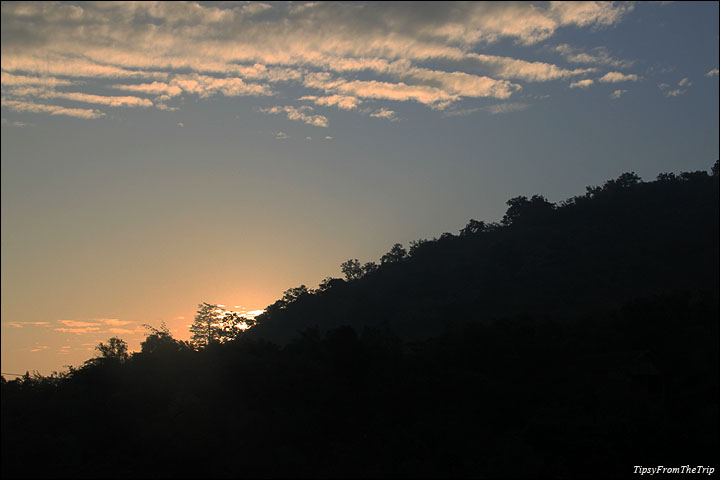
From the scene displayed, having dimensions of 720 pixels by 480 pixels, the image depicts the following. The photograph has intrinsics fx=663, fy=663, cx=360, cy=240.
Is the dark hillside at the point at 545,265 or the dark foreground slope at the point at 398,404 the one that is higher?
the dark hillside at the point at 545,265

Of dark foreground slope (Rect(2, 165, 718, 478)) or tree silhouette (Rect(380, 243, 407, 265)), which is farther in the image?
tree silhouette (Rect(380, 243, 407, 265))

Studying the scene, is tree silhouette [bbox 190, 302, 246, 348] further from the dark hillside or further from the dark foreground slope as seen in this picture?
the dark foreground slope

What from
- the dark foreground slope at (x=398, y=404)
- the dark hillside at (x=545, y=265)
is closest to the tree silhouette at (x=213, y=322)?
the dark hillside at (x=545, y=265)

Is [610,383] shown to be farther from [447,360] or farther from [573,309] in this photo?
[573,309]

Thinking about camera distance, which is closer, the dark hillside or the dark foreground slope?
the dark foreground slope

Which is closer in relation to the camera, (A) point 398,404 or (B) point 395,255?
(A) point 398,404

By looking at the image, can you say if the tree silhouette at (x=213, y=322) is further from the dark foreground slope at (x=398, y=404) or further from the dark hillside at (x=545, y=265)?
the dark foreground slope at (x=398, y=404)

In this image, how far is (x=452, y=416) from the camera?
30172mm

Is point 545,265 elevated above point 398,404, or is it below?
above

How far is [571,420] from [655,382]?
810 centimetres

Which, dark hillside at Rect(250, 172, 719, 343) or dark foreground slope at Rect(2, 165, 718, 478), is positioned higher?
dark hillside at Rect(250, 172, 719, 343)

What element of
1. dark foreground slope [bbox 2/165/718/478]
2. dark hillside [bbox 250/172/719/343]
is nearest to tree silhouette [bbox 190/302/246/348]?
dark hillside [bbox 250/172/719/343]

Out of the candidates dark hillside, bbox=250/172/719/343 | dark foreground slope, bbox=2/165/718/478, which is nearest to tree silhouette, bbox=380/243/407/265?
dark hillside, bbox=250/172/719/343

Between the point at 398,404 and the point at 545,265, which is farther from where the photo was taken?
the point at 545,265
